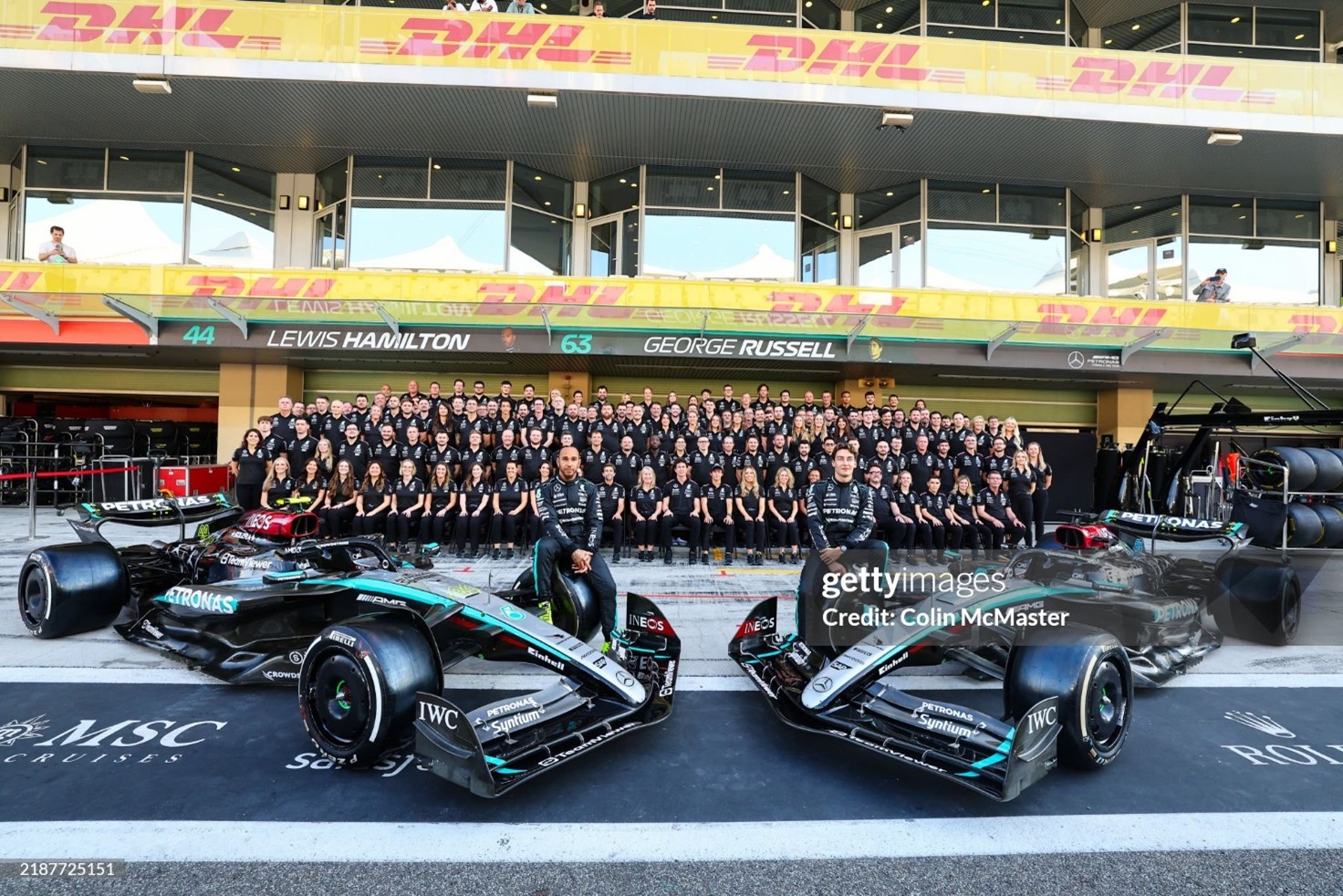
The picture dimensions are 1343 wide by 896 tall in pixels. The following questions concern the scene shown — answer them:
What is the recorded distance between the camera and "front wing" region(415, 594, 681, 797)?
260cm

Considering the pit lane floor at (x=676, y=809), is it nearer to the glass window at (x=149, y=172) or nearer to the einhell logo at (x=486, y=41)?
the einhell logo at (x=486, y=41)

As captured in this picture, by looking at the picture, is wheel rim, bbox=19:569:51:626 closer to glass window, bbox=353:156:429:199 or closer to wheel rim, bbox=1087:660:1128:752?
wheel rim, bbox=1087:660:1128:752

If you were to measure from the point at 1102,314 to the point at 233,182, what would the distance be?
20.9 m

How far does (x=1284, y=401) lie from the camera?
1712 centimetres

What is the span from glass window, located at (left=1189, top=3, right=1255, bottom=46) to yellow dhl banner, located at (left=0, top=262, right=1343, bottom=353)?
7419 mm

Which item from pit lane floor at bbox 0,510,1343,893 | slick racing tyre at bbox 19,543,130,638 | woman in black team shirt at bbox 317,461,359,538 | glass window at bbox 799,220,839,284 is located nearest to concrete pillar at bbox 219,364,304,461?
woman in black team shirt at bbox 317,461,359,538

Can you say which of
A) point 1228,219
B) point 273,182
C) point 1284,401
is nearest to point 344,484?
point 273,182

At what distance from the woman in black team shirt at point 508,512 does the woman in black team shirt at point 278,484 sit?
299 cm

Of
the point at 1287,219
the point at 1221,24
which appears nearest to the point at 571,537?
the point at 1287,219

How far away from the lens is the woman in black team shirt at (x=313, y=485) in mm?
8930

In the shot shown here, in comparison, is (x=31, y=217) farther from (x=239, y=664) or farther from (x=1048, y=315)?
(x=1048, y=315)

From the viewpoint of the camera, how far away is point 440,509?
8.93 metres

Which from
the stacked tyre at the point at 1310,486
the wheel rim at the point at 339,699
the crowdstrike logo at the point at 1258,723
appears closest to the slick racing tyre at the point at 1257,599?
the stacked tyre at the point at 1310,486

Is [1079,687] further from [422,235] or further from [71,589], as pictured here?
[422,235]
